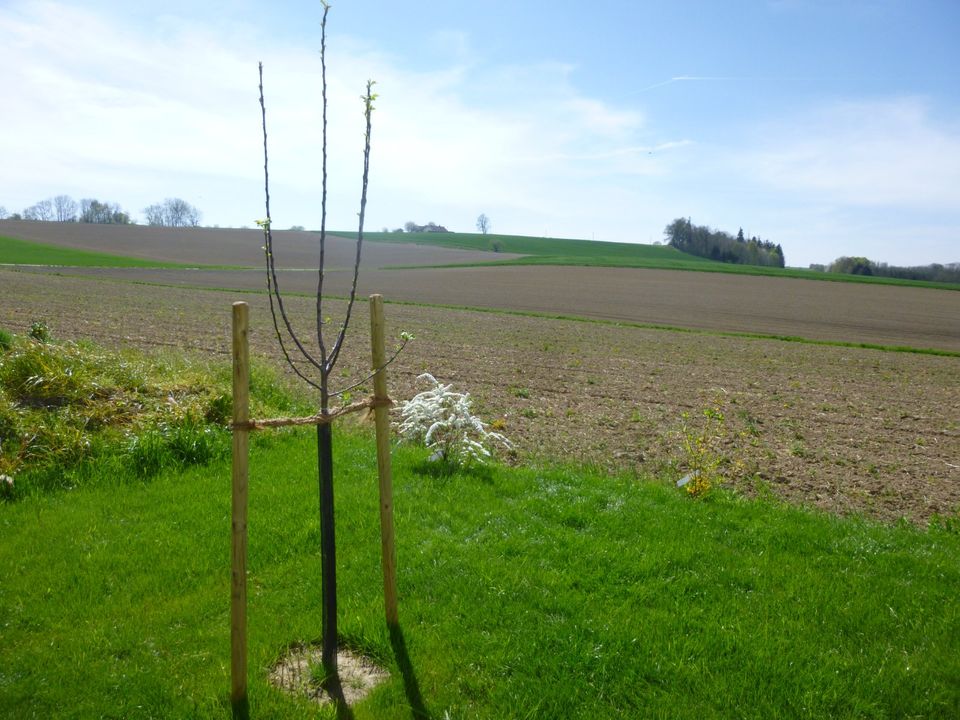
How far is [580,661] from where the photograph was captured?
369cm

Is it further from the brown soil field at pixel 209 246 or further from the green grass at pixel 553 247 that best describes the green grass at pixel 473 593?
the green grass at pixel 553 247

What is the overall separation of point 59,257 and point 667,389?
53609 millimetres

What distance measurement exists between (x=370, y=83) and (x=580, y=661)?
328 cm

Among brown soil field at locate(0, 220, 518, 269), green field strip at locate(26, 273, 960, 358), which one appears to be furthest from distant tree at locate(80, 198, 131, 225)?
green field strip at locate(26, 273, 960, 358)

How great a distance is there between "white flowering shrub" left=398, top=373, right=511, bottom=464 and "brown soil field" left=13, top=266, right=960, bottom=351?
71.6 feet

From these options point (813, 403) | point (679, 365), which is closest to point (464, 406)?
point (813, 403)

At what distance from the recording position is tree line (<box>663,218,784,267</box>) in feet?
284

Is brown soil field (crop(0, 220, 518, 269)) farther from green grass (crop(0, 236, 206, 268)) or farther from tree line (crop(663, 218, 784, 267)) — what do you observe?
tree line (crop(663, 218, 784, 267))

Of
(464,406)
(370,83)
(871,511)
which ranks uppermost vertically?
(370,83)

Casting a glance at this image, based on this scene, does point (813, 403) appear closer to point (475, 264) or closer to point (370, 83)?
point (370, 83)

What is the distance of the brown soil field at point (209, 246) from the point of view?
202 feet

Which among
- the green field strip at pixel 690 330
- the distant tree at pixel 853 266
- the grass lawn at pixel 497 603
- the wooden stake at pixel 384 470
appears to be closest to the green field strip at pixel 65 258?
the green field strip at pixel 690 330

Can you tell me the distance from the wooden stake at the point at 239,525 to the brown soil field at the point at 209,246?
58.3 metres

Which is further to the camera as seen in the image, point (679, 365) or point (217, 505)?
point (679, 365)
